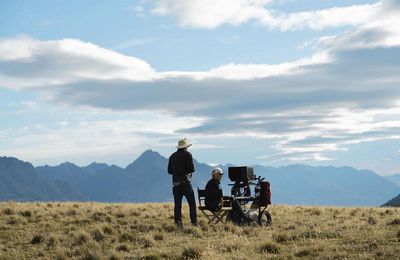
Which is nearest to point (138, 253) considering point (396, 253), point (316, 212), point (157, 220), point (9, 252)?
point (9, 252)

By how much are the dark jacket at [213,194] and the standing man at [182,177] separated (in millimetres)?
767

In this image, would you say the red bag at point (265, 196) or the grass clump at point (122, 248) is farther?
the red bag at point (265, 196)

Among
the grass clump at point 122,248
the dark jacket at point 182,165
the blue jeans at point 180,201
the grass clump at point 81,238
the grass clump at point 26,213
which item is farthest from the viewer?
the grass clump at point 26,213

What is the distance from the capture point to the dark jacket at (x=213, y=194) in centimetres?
1927

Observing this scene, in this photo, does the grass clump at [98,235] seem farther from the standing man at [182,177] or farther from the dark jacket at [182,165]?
the dark jacket at [182,165]

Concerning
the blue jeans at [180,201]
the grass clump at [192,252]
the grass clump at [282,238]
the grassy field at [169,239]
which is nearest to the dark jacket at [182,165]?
the blue jeans at [180,201]

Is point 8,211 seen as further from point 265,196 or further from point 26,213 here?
point 265,196

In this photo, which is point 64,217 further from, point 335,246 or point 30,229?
point 335,246

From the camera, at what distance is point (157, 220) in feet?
69.2

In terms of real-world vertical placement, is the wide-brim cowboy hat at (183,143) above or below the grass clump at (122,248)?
above

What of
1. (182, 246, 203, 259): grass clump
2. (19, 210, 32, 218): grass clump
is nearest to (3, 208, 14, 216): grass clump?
(19, 210, 32, 218): grass clump

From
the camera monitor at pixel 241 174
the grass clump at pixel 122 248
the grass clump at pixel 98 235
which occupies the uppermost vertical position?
the camera monitor at pixel 241 174

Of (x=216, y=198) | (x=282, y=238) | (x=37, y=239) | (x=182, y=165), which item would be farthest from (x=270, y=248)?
(x=37, y=239)

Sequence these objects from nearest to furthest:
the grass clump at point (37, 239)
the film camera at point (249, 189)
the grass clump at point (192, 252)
→ the grass clump at point (192, 252) → the grass clump at point (37, 239) → the film camera at point (249, 189)
